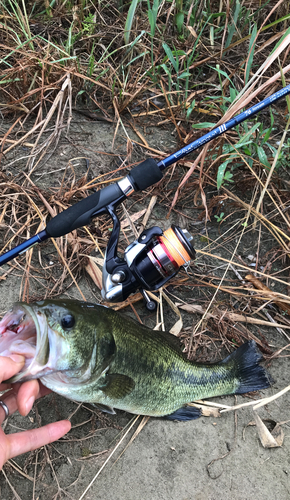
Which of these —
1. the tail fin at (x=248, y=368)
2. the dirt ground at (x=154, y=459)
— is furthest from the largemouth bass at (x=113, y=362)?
the dirt ground at (x=154, y=459)

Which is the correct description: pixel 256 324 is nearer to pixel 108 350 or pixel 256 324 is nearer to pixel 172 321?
pixel 172 321

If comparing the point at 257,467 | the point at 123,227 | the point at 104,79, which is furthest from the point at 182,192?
the point at 257,467

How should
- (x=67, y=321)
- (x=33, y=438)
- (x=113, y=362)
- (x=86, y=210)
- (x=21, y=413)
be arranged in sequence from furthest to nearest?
(x=86, y=210)
(x=113, y=362)
(x=33, y=438)
(x=67, y=321)
(x=21, y=413)

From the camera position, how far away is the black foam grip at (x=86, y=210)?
7.19 feet

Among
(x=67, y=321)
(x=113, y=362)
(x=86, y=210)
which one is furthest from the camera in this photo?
(x=86, y=210)

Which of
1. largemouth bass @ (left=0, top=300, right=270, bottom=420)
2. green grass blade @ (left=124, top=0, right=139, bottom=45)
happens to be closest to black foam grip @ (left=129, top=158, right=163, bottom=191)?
largemouth bass @ (left=0, top=300, right=270, bottom=420)

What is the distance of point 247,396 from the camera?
2.68 metres

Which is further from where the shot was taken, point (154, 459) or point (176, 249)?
point (154, 459)

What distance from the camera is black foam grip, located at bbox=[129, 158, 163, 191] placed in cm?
225

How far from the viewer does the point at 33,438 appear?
199 centimetres

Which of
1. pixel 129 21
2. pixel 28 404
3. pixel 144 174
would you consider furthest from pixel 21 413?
pixel 129 21

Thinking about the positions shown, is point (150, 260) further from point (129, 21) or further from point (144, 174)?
point (129, 21)

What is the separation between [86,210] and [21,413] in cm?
122

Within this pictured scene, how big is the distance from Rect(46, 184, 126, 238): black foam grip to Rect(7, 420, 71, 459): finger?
4.05ft
